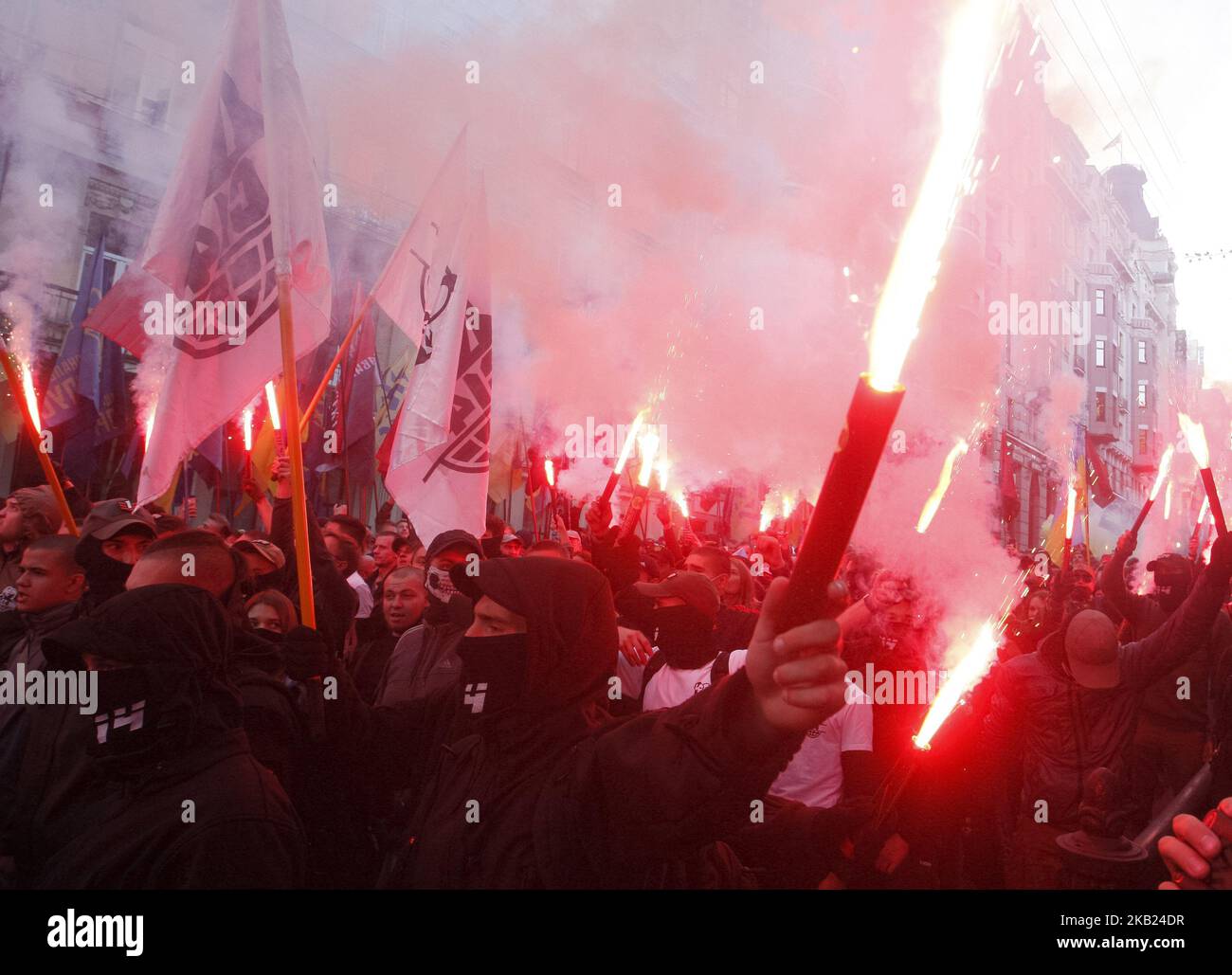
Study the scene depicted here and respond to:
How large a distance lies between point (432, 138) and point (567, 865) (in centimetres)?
1375

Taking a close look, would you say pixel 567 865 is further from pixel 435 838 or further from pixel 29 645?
pixel 29 645

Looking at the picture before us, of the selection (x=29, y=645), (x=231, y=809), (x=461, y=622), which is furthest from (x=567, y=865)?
(x=29, y=645)

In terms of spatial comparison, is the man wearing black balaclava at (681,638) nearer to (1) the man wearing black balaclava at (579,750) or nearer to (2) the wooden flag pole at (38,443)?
(1) the man wearing black balaclava at (579,750)

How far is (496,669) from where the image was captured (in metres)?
2.23

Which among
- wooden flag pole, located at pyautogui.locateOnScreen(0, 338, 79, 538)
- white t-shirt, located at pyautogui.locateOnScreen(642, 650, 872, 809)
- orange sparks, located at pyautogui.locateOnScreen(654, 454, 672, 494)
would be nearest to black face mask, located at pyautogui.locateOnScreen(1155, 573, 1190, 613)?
white t-shirt, located at pyautogui.locateOnScreen(642, 650, 872, 809)

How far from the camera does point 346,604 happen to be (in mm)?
4195

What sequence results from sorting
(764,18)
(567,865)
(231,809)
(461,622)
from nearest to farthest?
(567,865) → (231,809) → (461,622) → (764,18)

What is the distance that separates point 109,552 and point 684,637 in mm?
2335

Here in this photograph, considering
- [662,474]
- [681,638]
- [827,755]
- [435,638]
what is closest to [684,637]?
[681,638]

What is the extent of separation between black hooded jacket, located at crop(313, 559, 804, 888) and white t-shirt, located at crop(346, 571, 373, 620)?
295 centimetres

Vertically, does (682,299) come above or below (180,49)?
below

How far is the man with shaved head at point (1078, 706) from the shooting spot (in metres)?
3.74

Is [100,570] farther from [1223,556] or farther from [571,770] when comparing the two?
[1223,556]
